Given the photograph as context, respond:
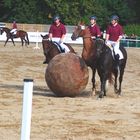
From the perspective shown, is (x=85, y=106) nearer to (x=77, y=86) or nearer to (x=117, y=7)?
(x=77, y=86)

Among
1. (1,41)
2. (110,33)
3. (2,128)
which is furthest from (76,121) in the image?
(1,41)

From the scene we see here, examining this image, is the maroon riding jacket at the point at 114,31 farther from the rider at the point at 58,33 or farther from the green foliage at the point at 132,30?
the green foliage at the point at 132,30

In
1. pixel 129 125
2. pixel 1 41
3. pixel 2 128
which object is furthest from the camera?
pixel 1 41

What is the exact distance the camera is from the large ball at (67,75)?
1558 centimetres

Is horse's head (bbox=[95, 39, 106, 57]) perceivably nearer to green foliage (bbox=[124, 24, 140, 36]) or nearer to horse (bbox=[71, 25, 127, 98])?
horse (bbox=[71, 25, 127, 98])

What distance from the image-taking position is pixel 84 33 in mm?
16188

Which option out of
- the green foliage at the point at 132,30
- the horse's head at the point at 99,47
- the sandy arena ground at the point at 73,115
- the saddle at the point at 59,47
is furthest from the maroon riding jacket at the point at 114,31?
the green foliage at the point at 132,30

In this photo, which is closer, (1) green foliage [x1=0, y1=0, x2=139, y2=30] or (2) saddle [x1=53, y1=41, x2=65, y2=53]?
(2) saddle [x1=53, y1=41, x2=65, y2=53]

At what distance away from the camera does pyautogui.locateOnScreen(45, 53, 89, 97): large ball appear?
51.1ft

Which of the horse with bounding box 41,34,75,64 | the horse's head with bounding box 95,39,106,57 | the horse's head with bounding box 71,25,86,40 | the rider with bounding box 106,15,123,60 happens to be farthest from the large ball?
the horse with bounding box 41,34,75,64

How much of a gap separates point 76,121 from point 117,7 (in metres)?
59.0

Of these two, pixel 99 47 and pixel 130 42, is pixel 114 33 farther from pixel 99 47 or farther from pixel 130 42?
pixel 130 42

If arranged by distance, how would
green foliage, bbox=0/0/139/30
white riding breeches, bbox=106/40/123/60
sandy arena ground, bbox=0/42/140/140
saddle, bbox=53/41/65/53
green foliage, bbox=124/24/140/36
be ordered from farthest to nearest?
1. green foliage, bbox=0/0/139/30
2. green foliage, bbox=124/24/140/36
3. saddle, bbox=53/41/65/53
4. white riding breeches, bbox=106/40/123/60
5. sandy arena ground, bbox=0/42/140/140

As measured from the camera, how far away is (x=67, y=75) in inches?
612
